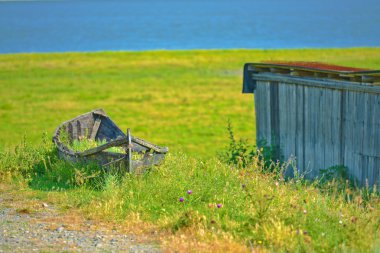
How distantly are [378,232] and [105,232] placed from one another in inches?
148

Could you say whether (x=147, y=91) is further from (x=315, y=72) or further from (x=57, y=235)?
(x=57, y=235)

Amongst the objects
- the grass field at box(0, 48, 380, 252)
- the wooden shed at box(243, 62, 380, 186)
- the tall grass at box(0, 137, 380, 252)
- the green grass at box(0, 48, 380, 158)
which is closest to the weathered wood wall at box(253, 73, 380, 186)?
the wooden shed at box(243, 62, 380, 186)

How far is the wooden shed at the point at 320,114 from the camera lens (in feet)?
50.1

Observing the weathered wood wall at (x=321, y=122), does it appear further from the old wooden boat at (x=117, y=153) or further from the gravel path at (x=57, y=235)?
the gravel path at (x=57, y=235)

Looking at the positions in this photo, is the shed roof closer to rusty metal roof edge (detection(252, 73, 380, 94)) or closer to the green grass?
rusty metal roof edge (detection(252, 73, 380, 94))

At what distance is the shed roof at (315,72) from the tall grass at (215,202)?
3.83 meters

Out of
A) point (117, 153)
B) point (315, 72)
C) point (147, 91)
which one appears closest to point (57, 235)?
point (117, 153)

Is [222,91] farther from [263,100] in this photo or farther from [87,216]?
[87,216]

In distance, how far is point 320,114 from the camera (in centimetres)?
1667

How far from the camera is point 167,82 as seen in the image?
1699 inches

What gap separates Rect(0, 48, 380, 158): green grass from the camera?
30.5 m

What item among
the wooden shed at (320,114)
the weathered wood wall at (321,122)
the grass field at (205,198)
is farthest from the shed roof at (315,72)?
the grass field at (205,198)

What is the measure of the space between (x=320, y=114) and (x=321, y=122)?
0.18m

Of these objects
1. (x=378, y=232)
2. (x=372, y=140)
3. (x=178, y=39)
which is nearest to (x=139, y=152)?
(x=372, y=140)
